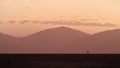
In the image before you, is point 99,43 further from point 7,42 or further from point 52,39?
point 7,42

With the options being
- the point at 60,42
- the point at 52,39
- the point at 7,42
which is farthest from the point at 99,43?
the point at 7,42

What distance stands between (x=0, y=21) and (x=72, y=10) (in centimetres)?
91

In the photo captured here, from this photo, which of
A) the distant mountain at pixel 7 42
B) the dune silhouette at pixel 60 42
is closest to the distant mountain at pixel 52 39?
the dune silhouette at pixel 60 42

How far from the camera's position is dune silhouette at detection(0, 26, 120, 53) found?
4.07 m

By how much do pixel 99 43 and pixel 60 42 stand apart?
1.60 feet

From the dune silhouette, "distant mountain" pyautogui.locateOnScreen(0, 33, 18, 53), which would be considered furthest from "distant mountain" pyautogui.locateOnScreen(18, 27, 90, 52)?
"distant mountain" pyautogui.locateOnScreen(0, 33, 18, 53)

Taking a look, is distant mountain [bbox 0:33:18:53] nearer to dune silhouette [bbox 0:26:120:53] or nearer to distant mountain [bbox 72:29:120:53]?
dune silhouette [bbox 0:26:120:53]

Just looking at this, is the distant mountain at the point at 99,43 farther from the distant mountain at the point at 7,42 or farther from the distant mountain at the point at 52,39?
the distant mountain at the point at 7,42

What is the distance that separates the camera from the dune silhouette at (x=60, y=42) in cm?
407

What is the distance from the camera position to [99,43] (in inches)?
161
